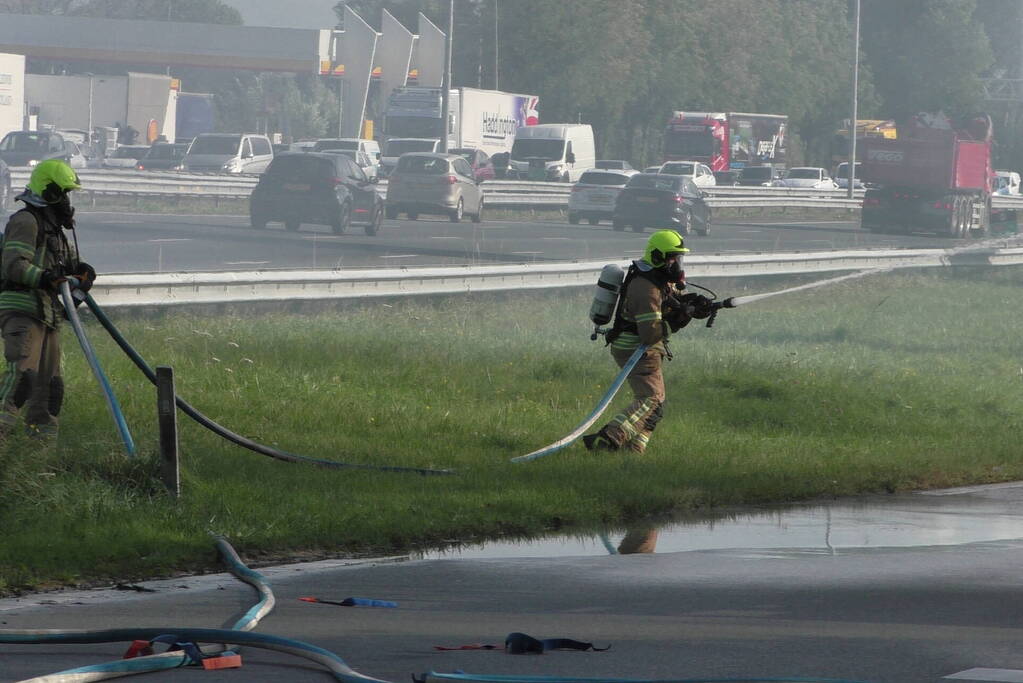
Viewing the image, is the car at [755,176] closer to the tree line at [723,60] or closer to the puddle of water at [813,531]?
the tree line at [723,60]

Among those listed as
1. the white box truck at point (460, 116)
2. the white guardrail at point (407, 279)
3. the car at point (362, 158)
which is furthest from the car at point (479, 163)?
the white guardrail at point (407, 279)

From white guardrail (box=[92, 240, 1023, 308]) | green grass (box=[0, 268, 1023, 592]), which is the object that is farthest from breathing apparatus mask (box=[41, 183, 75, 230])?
white guardrail (box=[92, 240, 1023, 308])

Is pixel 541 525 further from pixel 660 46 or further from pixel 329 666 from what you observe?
pixel 660 46

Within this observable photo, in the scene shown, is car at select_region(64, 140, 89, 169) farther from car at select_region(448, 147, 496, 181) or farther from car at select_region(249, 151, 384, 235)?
car at select_region(249, 151, 384, 235)

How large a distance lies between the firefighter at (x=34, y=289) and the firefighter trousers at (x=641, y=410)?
3.91 meters

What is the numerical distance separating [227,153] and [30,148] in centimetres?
587

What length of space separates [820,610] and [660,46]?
57126 millimetres

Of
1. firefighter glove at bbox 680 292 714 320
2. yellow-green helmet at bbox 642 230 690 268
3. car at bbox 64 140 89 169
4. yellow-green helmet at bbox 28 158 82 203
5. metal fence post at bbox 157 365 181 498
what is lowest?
metal fence post at bbox 157 365 181 498

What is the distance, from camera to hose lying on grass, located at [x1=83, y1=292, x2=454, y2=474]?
415 inches

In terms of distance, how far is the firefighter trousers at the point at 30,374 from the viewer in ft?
Result: 34.1

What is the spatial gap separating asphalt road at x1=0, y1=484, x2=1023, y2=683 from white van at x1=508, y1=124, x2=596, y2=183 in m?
45.8

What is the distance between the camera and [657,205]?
3897 cm

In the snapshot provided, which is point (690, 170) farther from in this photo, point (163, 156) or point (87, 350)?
point (87, 350)

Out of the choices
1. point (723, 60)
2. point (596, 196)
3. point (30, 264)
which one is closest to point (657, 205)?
point (596, 196)
